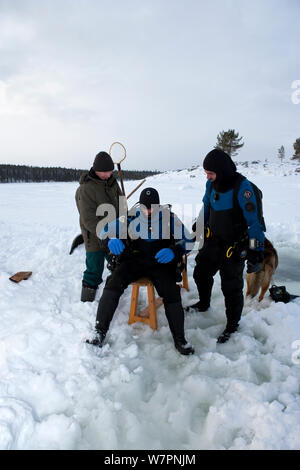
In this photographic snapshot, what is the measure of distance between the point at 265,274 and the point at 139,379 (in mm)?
2142

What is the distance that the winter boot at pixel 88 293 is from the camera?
3756 mm

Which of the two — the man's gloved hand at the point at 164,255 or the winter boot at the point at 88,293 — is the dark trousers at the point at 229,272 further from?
the winter boot at the point at 88,293


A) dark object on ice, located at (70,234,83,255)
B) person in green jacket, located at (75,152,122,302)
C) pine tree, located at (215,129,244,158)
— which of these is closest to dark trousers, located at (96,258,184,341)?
person in green jacket, located at (75,152,122,302)

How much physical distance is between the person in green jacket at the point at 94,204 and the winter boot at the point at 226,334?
5.52ft

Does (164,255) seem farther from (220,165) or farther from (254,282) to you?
(254,282)

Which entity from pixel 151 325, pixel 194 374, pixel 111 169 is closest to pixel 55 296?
pixel 151 325

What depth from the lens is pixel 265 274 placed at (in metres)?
3.73

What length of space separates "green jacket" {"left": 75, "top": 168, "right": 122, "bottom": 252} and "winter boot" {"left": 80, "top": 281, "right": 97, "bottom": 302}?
504 millimetres
